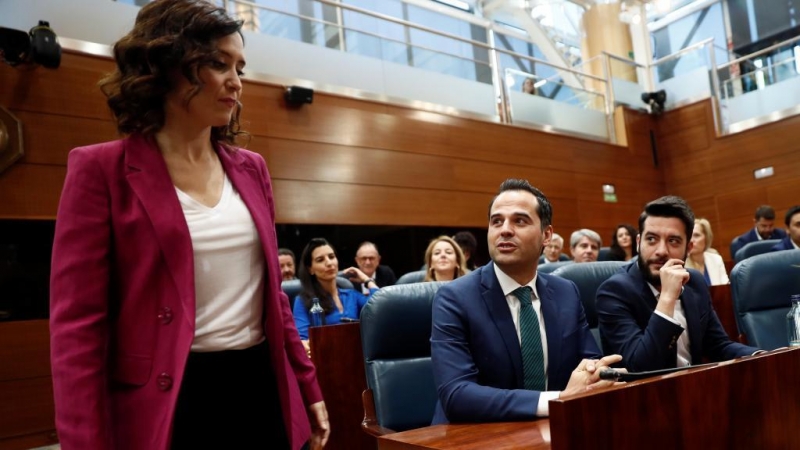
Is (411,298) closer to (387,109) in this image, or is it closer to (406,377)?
(406,377)

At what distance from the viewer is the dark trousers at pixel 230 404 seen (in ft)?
3.10

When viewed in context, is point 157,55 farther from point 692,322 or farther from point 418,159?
point 418,159

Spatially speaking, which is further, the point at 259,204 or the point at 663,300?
the point at 663,300

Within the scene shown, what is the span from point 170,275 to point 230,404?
0.71ft

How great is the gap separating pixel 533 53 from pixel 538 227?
9241 millimetres

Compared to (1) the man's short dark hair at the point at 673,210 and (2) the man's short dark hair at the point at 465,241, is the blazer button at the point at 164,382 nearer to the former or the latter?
(1) the man's short dark hair at the point at 673,210

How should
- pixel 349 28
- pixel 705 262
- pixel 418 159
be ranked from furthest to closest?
pixel 418 159
pixel 349 28
pixel 705 262

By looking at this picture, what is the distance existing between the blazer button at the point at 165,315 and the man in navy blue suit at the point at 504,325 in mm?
742

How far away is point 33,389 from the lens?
3945mm

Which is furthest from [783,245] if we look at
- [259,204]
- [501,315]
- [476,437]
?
[259,204]

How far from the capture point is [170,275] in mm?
955

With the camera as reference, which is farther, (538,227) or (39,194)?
(39,194)

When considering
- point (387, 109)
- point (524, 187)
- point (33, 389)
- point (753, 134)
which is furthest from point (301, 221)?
point (753, 134)

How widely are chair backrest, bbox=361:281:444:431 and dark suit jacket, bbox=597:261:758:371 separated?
0.59 metres
